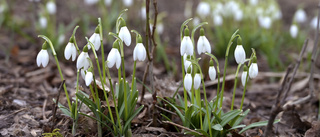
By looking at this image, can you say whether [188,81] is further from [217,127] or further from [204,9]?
[204,9]

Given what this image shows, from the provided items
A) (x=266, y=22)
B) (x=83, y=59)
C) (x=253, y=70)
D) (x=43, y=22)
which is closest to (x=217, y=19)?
(x=266, y=22)

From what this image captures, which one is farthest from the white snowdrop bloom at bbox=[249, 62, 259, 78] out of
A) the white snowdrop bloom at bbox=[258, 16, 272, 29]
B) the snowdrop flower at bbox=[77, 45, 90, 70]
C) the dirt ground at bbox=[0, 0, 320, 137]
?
the white snowdrop bloom at bbox=[258, 16, 272, 29]

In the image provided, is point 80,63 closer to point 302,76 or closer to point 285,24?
point 302,76

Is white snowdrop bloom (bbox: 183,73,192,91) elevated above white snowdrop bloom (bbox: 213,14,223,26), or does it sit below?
below

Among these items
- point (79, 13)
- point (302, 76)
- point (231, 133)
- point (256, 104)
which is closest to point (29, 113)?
point (231, 133)

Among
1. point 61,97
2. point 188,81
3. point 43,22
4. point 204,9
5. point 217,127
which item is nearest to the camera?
point 188,81

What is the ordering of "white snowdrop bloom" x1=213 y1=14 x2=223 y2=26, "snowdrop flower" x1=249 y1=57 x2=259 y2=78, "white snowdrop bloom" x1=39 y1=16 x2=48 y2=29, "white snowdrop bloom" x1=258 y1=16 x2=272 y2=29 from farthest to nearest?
"white snowdrop bloom" x1=213 y1=14 x2=223 y2=26 < "white snowdrop bloom" x1=258 y1=16 x2=272 y2=29 < "white snowdrop bloom" x1=39 y1=16 x2=48 y2=29 < "snowdrop flower" x1=249 y1=57 x2=259 y2=78

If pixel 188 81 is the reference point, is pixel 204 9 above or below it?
above

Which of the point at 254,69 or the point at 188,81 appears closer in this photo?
the point at 188,81

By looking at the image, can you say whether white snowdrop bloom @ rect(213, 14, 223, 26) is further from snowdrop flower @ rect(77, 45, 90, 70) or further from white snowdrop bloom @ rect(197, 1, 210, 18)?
snowdrop flower @ rect(77, 45, 90, 70)

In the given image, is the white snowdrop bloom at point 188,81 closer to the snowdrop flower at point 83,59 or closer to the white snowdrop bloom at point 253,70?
the white snowdrop bloom at point 253,70

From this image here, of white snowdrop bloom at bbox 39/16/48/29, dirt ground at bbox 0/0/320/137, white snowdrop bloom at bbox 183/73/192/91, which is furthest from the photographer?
white snowdrop bloom at bbox 39/16/48/29
